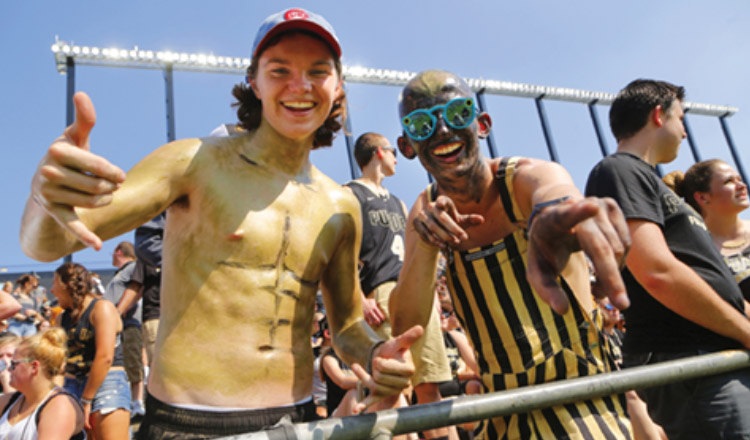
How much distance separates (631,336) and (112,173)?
2.43 m

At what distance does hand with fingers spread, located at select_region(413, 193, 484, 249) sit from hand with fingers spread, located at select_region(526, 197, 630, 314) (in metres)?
0.42

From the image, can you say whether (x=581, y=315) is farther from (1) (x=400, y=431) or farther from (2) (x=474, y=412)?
(1) (x=400, y=431)

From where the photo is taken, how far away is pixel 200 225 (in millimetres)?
1605

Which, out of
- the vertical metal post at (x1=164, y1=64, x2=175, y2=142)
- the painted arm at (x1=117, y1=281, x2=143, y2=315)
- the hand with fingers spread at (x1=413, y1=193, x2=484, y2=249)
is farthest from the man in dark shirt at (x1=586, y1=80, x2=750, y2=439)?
the vertical metal post at (x1=164, y1=64, x2=175, y2=142)

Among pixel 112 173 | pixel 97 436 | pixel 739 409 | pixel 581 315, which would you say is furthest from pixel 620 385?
pixel 97 436

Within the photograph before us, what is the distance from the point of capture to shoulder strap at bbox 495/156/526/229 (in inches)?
74.6

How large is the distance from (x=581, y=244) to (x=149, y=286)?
4.24m

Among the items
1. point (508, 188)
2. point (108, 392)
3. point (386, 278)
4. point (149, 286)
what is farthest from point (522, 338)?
point (149, 286)

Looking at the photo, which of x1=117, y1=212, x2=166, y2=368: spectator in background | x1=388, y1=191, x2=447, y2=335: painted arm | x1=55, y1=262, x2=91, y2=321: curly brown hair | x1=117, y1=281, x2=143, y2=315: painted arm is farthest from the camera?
x1=117, y1=281, x2=143, y2=315: painted arm

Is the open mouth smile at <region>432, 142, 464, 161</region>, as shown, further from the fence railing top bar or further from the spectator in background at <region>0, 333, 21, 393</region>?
the fence railing top bar

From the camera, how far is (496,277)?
6.31 ft

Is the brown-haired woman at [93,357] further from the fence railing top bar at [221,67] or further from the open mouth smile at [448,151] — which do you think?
the fence railing top bar at [221,67]

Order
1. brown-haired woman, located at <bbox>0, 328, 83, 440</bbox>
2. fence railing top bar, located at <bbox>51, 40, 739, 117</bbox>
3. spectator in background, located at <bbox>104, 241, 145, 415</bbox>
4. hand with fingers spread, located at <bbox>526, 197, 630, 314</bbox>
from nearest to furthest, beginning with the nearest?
hand with fingers spread, located at <bbox>526, 197, 630, 314</bbox>
brown-haired woman, located at <bbox>0, 328, 83, 440</bbox>
spectator in background, located at <bbox>104, 241, 145, 415</bbox>
fence railing top bar, located at <bbox>51, 40, 739, 117</bbox>

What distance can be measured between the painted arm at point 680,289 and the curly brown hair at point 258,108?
140 cm
